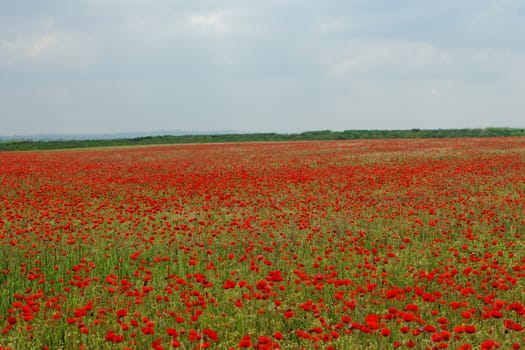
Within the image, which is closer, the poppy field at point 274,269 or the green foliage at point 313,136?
the poppy field at point 274,269

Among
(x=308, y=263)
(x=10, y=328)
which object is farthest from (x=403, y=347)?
(x=10, y=328)

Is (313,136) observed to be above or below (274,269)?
above

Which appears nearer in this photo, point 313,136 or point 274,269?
point 274,269

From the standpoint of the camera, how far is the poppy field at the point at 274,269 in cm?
480

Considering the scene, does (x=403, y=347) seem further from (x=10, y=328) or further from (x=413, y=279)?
(x=10, y=328)

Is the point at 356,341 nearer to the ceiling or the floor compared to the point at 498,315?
nearer to the floor

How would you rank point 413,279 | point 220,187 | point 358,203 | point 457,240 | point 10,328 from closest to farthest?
point 10,328 → point 413,279 → point 457,240 → point 358,203 → point 220,187

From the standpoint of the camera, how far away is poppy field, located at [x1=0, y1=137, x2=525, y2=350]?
4797 mm

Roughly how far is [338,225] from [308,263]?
2.53m

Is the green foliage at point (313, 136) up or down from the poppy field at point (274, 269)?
up

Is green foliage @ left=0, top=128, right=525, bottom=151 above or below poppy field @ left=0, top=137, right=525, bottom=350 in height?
above

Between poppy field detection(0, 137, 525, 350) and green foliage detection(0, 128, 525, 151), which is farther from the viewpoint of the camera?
green foliage detection(0, 128, 525, 151)

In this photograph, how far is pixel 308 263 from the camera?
24.6 ft

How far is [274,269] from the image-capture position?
24.2 feet
